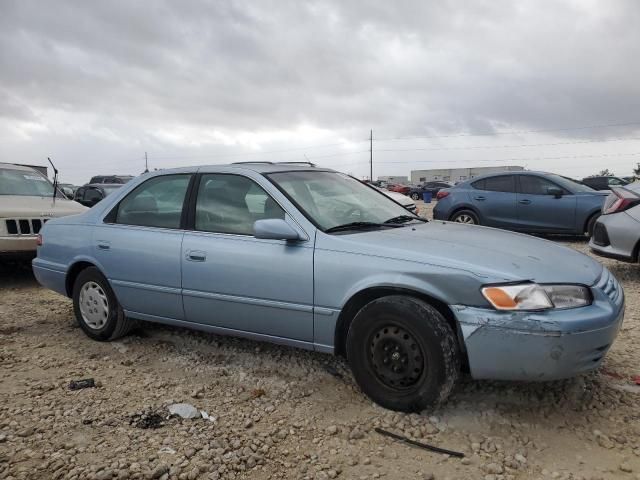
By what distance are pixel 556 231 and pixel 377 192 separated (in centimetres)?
632

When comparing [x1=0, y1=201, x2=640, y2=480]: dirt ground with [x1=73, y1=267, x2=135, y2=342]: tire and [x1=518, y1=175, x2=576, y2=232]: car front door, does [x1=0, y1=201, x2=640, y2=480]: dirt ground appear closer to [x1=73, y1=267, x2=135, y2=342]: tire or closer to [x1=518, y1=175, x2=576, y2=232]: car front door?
[x1=73, y1=267, x2=135, y2=342]: tire

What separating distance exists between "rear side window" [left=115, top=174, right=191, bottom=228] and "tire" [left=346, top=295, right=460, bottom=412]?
1741 millimetres

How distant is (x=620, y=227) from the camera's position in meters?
5.99

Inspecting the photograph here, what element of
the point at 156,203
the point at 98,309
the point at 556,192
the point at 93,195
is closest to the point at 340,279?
the point at 156,203

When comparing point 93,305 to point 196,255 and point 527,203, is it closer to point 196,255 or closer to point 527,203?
point 196,255

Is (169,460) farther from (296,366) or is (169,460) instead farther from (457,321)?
(457,321)

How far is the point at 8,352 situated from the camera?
4.14 m

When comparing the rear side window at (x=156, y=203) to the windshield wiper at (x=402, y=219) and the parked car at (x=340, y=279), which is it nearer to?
the parked car at (x=340, y=279)

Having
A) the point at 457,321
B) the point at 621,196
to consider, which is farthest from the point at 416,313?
the point at 621,196

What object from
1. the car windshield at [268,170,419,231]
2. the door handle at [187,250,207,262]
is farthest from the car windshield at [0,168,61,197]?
the car windshield at [268,170,419,231]

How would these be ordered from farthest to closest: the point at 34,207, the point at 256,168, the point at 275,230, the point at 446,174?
the point at 446,174, the point at 34,207, the point at 256,168, the point at 275,230

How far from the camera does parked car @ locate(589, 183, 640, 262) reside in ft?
19.3

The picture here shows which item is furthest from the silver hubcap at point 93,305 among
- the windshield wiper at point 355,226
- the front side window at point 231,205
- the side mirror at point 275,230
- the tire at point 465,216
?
the tire at point 465,216

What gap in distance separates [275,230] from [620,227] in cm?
468
